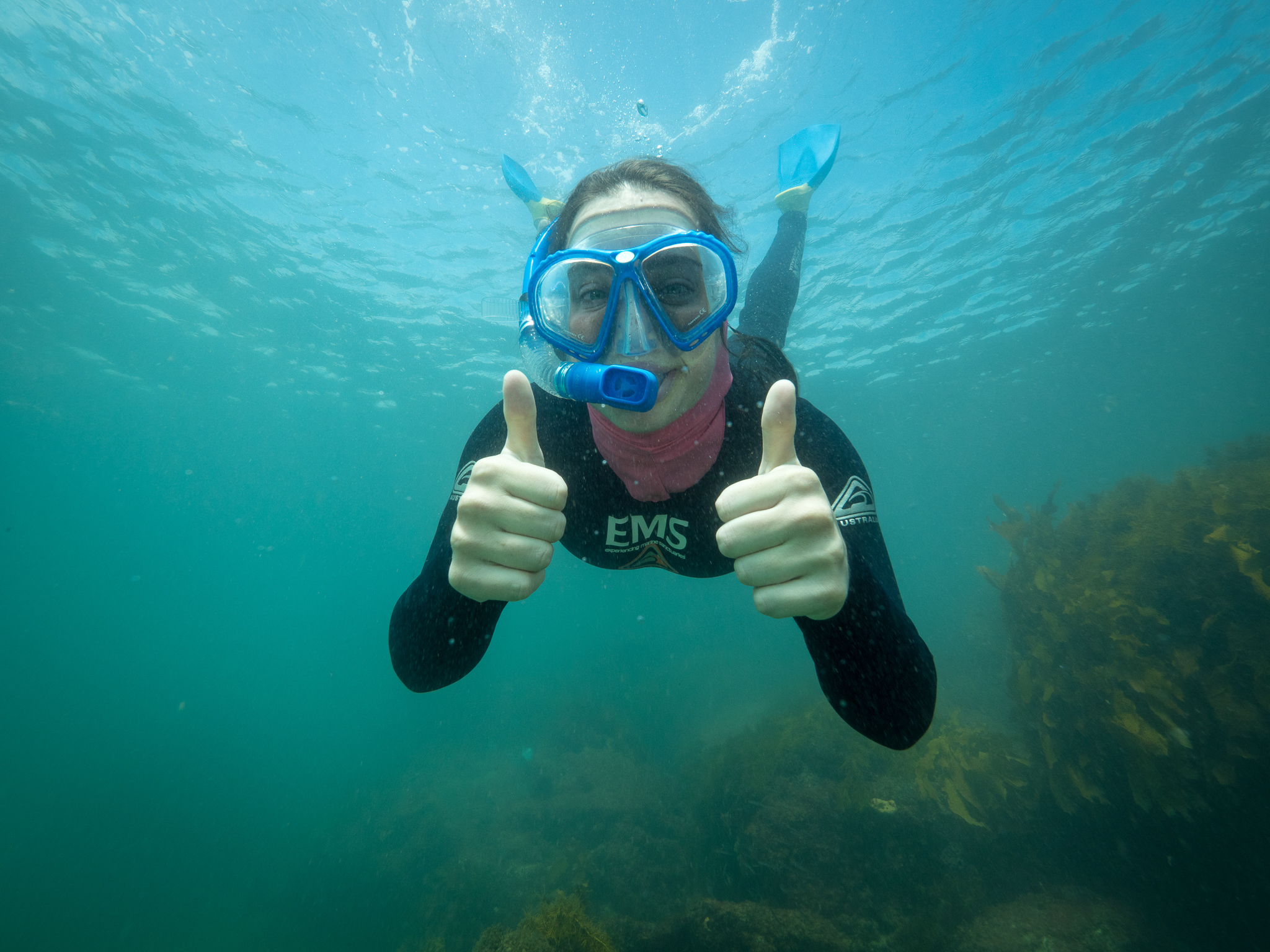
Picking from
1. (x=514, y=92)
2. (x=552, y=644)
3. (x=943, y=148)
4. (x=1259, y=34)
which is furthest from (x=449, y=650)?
(x=552, y=644)

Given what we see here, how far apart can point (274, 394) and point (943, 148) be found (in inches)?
1354

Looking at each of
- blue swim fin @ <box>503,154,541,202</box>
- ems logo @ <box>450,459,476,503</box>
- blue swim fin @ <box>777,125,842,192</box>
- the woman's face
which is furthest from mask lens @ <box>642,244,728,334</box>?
blue swim fin @ <box>777,125,842,192</box>

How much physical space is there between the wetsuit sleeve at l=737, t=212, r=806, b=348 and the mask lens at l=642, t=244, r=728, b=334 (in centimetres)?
528

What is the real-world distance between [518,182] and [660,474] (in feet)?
25.3

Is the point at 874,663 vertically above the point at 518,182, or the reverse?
the point at 518,182

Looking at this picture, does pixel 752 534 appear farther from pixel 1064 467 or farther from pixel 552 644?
pixel 1064 467

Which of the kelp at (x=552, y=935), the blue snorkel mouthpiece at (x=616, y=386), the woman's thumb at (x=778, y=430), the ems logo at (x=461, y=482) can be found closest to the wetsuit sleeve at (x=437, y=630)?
the ems logo at (x=461, y=482)

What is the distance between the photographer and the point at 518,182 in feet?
27.1

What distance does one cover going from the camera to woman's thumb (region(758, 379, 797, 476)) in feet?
5.16

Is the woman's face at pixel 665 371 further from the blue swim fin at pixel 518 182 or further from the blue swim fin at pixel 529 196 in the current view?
the blue swim fin at pixel 518 182

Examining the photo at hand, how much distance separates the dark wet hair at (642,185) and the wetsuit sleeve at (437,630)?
7.12 feet

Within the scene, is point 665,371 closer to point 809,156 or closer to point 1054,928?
point 809,156

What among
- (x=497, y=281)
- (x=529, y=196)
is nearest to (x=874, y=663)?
(x=529, y=196)

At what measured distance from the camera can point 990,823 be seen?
25.8 ft
